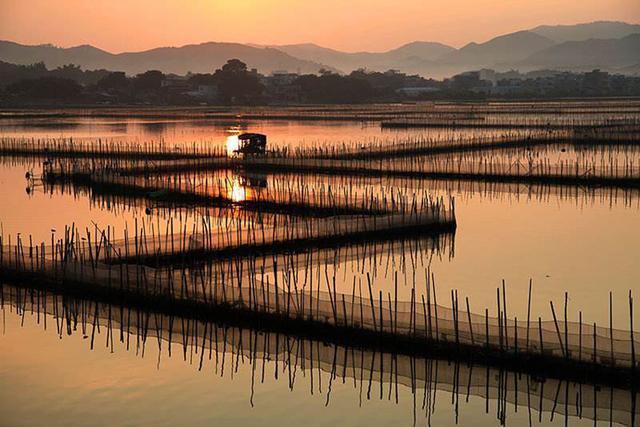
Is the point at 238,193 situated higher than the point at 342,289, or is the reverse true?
the point at 238,193

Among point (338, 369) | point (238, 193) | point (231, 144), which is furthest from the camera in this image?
point (231, 144)

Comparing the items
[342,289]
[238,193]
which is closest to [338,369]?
[342,289]

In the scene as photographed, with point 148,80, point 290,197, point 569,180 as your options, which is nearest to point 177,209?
point 290,197

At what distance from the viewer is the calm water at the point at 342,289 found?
9453 mm

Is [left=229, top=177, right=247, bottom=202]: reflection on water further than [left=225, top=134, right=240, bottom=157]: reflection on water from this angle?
No

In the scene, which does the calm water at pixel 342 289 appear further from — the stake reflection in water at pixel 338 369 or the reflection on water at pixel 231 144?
the reflection on water at pixel 231 144

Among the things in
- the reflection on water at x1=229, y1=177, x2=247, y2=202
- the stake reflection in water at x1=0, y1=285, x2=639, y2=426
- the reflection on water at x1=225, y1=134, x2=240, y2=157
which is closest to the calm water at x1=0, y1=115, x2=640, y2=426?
the stake reflection in water at x1=0, y1=285, x2=639, y2=426

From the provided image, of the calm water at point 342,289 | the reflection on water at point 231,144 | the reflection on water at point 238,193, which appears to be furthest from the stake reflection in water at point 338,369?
the reflection on water at point 231,144

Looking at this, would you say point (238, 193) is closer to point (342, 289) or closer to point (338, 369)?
point (342, 289)

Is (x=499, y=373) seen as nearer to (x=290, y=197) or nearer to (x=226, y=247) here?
(x=226, y=247)

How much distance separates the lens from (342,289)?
1407 cm

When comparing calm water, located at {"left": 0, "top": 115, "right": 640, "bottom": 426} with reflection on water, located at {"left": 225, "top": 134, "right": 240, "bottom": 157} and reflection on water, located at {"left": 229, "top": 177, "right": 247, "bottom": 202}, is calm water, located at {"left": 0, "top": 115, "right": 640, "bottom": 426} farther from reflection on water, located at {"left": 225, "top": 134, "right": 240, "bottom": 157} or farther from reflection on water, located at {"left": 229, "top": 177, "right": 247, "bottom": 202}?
reflection on water, located at {"left": 225, "top": 134, "right": 240, "bottom": 157}

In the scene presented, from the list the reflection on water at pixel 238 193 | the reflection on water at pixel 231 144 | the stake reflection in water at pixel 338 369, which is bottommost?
the stake reflection in water at pixel 338 369

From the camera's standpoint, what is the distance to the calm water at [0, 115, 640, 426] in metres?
9.45
